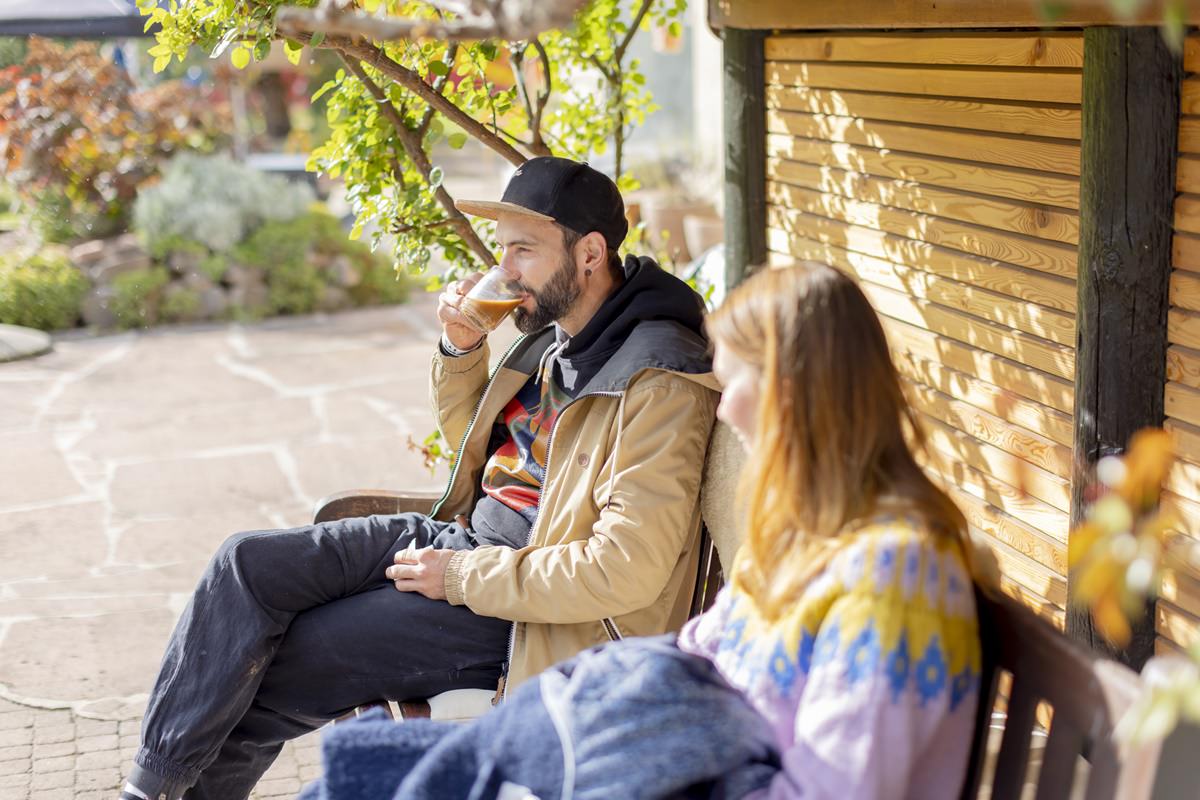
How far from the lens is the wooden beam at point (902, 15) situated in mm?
2307

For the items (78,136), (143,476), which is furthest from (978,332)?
(78,136)

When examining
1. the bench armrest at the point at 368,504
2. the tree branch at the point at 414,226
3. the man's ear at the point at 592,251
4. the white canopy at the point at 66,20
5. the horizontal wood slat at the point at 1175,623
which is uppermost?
the white canopy at the point at 66,20

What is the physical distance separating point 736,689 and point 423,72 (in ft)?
6.98

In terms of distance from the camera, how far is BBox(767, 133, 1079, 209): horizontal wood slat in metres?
2.76

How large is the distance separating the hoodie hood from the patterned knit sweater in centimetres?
95

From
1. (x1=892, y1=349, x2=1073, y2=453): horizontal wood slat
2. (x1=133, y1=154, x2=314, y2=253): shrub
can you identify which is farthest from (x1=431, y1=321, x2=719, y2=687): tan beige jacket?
(x1=133, y1=154, x2=314, y2=253): shrub

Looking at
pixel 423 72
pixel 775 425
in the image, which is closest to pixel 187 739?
pixel 775 425

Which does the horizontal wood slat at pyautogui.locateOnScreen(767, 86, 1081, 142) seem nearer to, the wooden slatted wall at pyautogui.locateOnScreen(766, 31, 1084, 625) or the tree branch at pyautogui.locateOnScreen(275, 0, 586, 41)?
the wooden slatted wall at pyautogui.locateOnScreen(766, 31, 1084, 625)

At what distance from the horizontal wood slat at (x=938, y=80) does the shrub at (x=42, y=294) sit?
6819mm

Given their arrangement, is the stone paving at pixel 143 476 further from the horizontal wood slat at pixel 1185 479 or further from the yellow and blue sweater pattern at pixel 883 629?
the horizontal wood slat at pixel 1185 479

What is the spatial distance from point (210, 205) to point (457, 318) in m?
7.37

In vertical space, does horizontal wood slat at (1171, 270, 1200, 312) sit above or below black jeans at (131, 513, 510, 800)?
above

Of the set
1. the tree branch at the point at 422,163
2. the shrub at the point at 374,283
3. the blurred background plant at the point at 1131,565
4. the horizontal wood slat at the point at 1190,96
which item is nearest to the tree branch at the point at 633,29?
the tree branch at the point at 422,163

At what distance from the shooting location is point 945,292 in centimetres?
319
